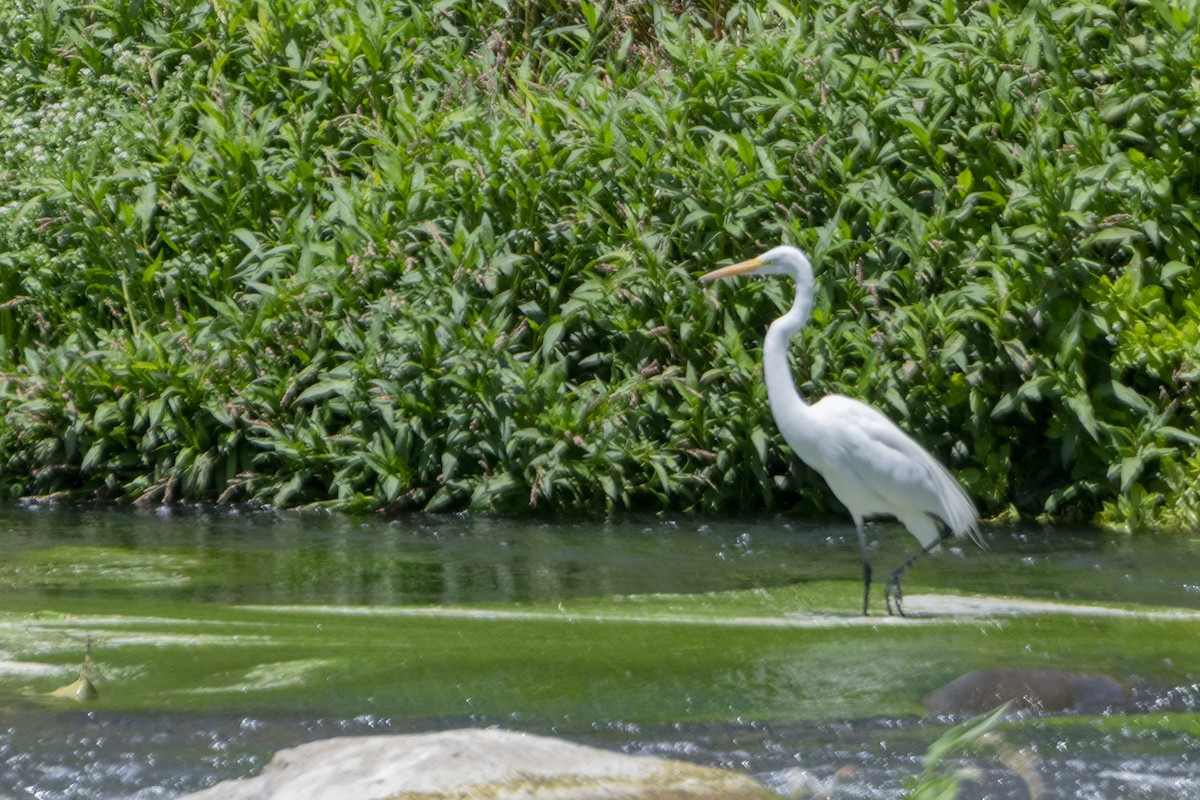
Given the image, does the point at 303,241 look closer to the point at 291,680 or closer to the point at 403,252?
the point at 403,252

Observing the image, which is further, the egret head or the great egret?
the egret head

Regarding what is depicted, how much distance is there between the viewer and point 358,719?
5336 mm

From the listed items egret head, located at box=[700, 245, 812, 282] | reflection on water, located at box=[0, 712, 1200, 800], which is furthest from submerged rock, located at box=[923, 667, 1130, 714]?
egret head, located at box=[700, 245, 812, 282]

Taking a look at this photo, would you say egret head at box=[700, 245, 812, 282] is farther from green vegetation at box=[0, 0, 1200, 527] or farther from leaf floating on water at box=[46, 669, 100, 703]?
leaf floating on water at box=[46, 669, 100, 703]

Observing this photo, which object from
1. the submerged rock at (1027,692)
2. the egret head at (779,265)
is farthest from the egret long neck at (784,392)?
the submerged rock at (1027,692)

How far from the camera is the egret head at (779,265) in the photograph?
766 cm

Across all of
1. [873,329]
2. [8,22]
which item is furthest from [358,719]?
[8,22]

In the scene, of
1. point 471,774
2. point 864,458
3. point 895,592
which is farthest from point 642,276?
point 471,774

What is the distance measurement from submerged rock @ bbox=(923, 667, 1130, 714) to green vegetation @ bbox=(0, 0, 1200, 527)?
3.51 metres

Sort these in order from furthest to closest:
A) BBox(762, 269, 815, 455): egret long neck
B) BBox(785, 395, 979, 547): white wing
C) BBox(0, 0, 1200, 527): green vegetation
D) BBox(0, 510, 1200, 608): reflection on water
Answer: BBox(0, 0, 1200, 527): green vegetation → BBox(0, 510, 1200, 608): reflection on water → BBox(762, 269, 815, 455): egret long neck → BBox(785, 395, 979, 547): white wing

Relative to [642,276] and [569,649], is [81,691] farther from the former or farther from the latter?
[642,276]

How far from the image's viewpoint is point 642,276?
32.2ft

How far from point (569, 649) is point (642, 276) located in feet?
13.1

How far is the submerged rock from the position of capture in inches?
214
